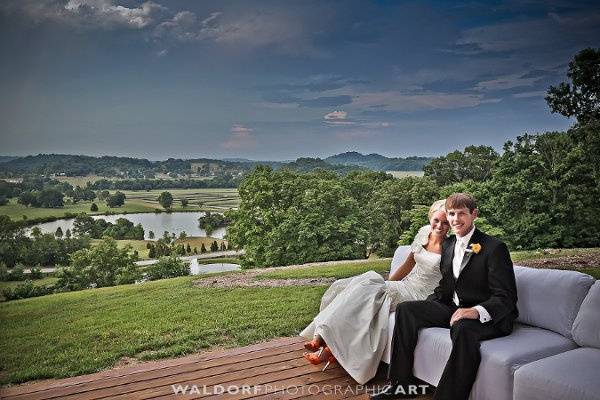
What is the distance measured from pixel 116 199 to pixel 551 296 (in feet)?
28.1

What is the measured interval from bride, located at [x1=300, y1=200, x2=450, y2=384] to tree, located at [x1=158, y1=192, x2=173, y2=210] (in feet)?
23.6

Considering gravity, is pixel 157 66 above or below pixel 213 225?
above

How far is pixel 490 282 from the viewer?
2.69 m

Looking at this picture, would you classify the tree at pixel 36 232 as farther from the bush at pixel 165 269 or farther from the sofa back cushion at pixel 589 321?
the sofa back cushion at pixel 589 321

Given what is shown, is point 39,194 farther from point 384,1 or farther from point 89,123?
point 384,1

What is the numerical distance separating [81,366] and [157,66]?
20.4 feet

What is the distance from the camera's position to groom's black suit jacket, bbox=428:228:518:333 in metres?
2.63

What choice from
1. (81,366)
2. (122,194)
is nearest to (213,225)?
(122,194)

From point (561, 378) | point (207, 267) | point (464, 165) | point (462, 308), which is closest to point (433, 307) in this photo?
point (462, 308)

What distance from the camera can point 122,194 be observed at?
380 inches

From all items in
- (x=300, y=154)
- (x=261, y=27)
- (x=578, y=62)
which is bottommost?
(x=300, y=154)

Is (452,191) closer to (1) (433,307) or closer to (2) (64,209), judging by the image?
(2) (64,209)

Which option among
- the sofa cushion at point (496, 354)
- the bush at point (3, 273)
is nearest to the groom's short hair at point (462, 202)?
the sofa cushion at point (496, 354)

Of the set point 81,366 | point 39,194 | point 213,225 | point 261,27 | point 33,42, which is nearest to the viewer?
point 81,366
